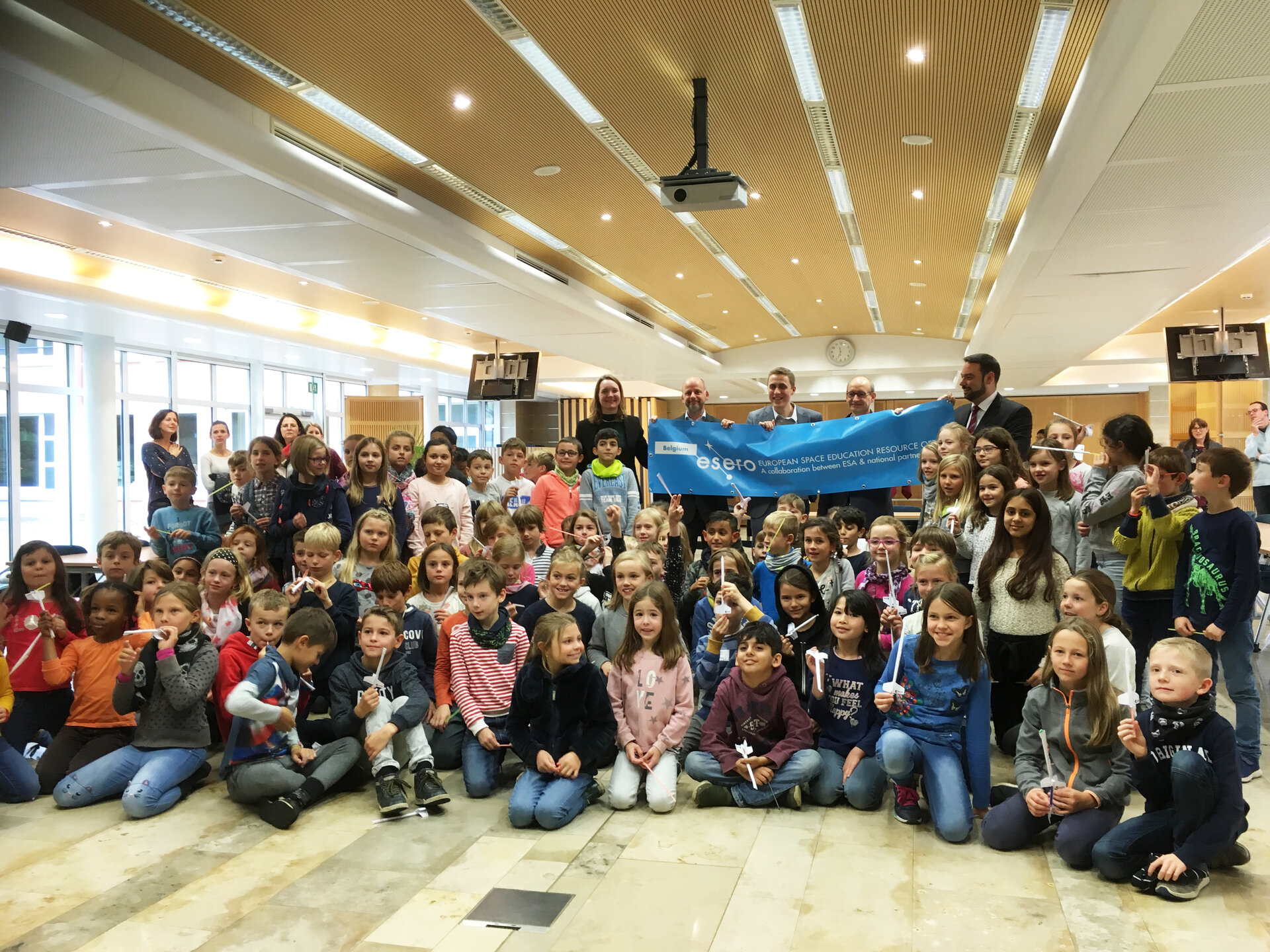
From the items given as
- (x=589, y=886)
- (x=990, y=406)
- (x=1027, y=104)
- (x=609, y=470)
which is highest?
(x=1027, y=104)

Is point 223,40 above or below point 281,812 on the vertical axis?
above

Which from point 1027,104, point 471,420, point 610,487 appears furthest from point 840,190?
point 471,420

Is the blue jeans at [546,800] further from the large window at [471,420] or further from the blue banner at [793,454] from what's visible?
the large window at [471,420]

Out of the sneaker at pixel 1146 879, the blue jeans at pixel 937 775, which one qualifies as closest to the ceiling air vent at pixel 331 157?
the blue jeans at pixel 937 775

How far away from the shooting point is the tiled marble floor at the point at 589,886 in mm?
2863

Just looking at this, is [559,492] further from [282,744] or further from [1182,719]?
[1182,719]

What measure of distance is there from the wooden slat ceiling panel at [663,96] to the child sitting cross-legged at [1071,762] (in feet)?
10.3

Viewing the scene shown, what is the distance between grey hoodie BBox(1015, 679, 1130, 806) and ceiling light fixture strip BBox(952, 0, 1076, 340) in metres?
3.30

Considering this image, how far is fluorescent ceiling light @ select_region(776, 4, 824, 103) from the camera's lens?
15.8 feet

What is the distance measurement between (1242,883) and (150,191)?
6568mm

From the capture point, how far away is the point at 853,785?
12.9ft

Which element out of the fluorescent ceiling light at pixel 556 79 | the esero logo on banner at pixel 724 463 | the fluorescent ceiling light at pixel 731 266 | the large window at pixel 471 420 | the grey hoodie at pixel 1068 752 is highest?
the fluorescent ceiling light at pixel 731 266

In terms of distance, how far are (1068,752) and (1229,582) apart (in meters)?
1.31

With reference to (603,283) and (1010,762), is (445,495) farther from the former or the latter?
(603,283)
